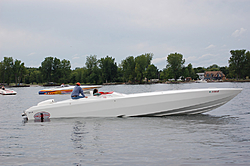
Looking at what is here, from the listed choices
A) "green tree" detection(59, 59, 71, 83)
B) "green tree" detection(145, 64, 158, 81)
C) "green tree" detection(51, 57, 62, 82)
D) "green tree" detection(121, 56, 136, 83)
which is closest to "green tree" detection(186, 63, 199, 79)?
"green tree" detection(145, 64, 158, 81)

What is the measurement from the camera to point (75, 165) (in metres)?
5.36

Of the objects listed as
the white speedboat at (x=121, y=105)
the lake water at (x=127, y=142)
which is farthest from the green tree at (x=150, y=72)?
the lake water at (x=127, y=142)

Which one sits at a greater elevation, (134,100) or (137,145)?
(134,100)

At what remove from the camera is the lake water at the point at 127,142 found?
5.62 meters

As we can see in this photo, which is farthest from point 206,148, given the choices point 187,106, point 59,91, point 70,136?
point 59,91

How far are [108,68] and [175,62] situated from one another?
32172mm

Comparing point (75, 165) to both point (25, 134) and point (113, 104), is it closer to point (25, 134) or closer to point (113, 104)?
point (25, 134)

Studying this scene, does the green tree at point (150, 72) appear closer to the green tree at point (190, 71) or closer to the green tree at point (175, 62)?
the green tree at point (175, 62)

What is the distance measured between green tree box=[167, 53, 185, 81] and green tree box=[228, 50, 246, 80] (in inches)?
904

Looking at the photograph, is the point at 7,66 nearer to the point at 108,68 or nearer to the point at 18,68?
the point at 18,68

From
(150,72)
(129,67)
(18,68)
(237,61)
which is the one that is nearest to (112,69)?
(129,67)

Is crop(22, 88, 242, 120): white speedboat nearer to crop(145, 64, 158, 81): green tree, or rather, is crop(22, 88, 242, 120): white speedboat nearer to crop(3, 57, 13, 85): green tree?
crop(145, 64, 158, 81): green tree

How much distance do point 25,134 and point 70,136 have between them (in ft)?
5.78

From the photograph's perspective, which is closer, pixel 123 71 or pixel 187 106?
pixel 187 106
